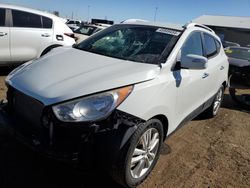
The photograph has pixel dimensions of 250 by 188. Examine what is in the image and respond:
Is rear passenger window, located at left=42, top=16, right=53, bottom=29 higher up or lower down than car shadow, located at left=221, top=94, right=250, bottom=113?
higher up

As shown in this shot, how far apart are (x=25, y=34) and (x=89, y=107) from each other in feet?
16.9

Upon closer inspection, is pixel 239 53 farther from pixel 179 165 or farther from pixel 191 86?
pixel 179 165

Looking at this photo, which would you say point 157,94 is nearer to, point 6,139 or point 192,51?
point 192,51

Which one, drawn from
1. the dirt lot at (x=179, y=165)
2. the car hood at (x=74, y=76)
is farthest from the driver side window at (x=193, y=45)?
the dirt lot at (x=179, y=165)

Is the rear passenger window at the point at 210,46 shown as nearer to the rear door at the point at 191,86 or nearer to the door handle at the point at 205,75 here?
the rear door at the point at 191,86

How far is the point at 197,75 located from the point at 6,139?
2.64 metres

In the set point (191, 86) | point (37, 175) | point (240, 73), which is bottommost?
point (240, 73)

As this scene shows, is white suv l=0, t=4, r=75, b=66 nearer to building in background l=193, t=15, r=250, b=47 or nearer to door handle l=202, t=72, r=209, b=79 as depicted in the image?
door handle l=202, t=72, r=209, b=79

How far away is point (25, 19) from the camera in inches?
284

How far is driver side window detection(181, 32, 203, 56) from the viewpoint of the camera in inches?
151

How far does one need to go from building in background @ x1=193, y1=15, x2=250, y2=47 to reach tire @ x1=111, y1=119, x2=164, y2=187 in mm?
35431

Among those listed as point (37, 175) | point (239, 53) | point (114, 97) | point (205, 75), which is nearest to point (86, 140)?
point (114, 97)

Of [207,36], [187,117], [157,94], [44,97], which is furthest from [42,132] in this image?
[207,36]

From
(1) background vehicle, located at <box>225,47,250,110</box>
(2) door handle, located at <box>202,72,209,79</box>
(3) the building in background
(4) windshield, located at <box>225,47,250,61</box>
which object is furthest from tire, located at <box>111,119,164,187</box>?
(3) the building in background
